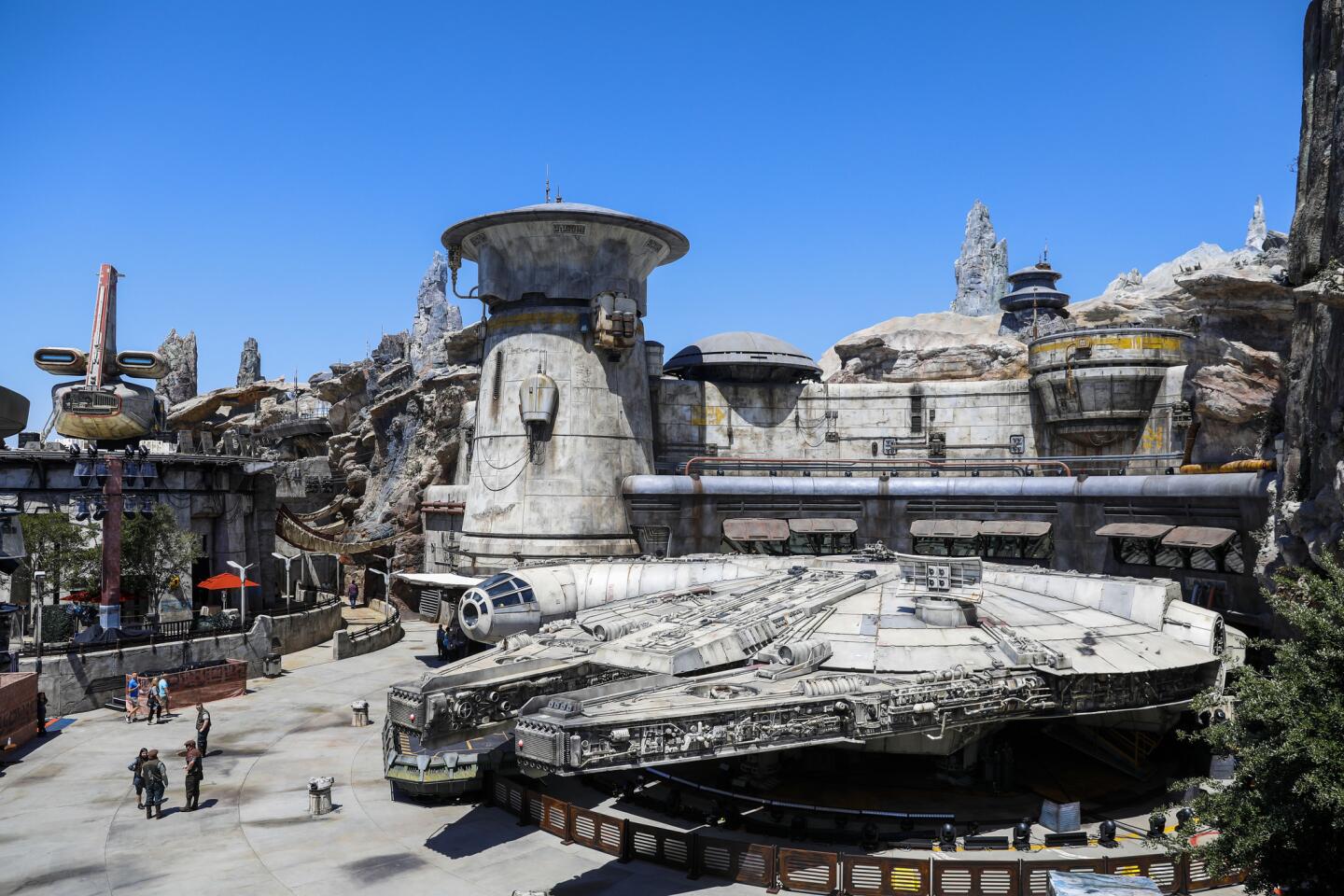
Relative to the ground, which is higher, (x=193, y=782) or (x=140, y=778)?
(x=140, y=778)

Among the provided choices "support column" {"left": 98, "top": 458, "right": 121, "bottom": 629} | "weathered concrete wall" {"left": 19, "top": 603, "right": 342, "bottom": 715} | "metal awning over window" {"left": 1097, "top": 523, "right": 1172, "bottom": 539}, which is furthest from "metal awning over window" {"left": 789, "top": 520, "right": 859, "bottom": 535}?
"support column" {"left": 98, "top": 458, "right": 121, "bottom": 629}

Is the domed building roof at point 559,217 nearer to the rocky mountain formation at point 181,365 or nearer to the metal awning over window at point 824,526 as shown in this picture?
the metal awning over window at point 824,526

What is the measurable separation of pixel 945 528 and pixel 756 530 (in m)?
9.66

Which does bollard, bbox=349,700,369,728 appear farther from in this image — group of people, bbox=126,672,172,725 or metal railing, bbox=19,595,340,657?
metal railing, bbox=19,595,340,657

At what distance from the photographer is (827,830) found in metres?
24.4

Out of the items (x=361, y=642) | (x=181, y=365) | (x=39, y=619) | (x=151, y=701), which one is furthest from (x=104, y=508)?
(x=181, y=365)

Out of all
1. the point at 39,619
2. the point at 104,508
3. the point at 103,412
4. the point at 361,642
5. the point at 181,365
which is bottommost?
the point at 361,642

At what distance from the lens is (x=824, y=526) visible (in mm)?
47875

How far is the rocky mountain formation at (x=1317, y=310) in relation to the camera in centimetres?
2573

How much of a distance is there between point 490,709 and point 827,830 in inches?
387

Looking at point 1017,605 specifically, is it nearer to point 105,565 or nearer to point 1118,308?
point 105,565

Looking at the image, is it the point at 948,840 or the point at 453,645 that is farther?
the point at 453,645

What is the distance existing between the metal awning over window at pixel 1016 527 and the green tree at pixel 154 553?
4342 centimetres

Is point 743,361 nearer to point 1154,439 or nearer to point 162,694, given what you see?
point 1154,439
